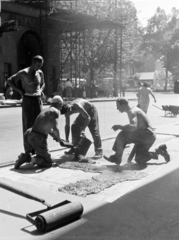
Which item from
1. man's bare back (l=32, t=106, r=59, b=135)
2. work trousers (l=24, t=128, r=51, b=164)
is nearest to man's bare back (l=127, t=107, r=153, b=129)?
man's bare back (l=32, t=106, r=59, b=135)

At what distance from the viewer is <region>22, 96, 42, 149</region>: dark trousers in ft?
21.2

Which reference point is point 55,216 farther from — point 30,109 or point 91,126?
point 91,126

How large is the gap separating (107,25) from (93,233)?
26199 mm

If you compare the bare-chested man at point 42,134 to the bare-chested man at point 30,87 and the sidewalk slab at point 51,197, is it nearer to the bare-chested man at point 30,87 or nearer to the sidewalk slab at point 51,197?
the sidewalk slab at point 51,197

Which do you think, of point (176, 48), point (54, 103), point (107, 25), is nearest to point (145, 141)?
point (54, 103)

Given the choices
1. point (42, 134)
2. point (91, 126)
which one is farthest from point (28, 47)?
point (42, 134)

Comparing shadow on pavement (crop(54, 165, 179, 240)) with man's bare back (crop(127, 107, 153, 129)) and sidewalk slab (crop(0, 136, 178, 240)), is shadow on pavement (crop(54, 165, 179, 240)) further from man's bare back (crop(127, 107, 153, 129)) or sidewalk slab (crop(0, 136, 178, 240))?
man's bare back (crop(127, 107, 153, 129))

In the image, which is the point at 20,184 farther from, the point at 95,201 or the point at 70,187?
the point at 95,201

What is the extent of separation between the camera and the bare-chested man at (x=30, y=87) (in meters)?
6.32

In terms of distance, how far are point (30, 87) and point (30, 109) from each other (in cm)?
41

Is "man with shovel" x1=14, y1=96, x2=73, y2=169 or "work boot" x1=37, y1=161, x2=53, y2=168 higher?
"man with shovel" x1=14, y1=96, x2=73, y2=169

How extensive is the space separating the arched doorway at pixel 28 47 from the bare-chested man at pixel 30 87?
2035cm

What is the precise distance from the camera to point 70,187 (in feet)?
15.6

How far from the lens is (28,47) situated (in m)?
27.2
